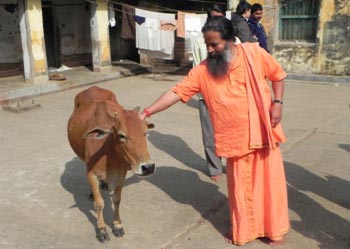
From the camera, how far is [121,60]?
15227mm

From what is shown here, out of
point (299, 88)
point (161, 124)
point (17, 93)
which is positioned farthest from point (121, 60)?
point (161, 124)

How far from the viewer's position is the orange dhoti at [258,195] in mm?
3467

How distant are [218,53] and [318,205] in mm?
1992

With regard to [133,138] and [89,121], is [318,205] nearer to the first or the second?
[133,138]

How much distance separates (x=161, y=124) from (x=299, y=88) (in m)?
4.47

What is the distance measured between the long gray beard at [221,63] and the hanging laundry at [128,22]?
9.97m

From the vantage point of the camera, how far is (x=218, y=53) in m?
3.29

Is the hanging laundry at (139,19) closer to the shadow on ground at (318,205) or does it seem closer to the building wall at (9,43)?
the building wall at (9,43)

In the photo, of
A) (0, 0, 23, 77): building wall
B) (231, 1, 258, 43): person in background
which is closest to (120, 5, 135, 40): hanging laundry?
(0, 0, 23, 77): building wall

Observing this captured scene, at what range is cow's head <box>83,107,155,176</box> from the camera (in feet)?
10.2

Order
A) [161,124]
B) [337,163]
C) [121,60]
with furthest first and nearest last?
[121,60] < [161,124] < [337,163]

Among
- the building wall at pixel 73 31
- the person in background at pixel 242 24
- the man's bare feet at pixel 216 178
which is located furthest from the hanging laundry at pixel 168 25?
the man's bare feet at pixel 216 178

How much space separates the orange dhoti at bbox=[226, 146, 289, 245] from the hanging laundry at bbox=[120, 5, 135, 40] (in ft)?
33.1

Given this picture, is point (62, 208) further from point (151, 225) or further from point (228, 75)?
point (228, 75)
